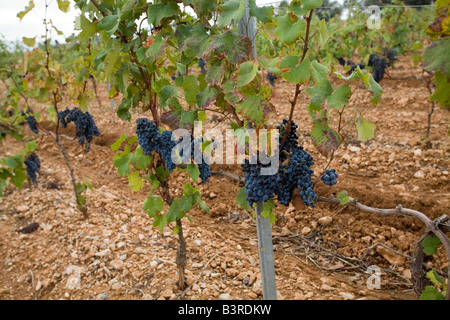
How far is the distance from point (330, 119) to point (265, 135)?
0.30 m

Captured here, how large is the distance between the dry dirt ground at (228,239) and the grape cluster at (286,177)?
1.26 m

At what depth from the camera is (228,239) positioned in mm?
3240

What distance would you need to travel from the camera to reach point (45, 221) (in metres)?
3.92

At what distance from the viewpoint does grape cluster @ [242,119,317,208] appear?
1.44m

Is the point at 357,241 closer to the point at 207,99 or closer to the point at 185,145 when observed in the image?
the point at 185,145

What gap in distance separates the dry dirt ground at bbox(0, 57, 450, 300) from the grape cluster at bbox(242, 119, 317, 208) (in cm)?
126

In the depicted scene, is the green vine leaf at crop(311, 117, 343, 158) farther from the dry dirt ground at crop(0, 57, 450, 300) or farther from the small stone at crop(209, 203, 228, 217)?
the small stone at crop(209, 203, 228, 217)

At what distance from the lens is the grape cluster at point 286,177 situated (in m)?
1.44

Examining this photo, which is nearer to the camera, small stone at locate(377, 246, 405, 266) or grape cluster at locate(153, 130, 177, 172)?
grape cluster at locate(153, 130, 177, 172)

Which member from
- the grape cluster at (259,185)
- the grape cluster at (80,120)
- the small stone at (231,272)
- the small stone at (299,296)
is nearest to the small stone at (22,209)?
the grape cluster at (80,120)

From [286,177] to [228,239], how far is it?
191 centimetres

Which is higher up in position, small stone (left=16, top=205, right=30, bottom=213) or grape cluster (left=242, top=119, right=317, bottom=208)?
small stone (left=16, top=205, right=30, bottom=213)

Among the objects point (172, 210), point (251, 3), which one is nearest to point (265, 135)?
point (251, 3)

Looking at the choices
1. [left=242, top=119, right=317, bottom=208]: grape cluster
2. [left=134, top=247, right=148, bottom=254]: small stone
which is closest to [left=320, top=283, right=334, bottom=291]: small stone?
[left=242, top=119, right=317, bottom=208]: grape cluster
